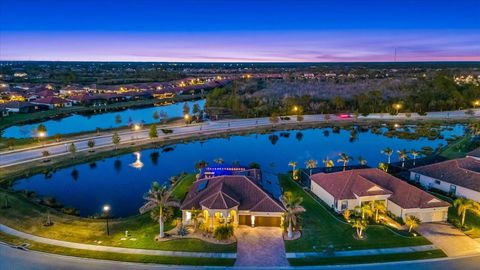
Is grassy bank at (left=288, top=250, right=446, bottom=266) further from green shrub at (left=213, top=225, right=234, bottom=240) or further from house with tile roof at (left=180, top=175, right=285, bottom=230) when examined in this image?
house with tile roof at (left=180, top=175, right=285, bottom=230)

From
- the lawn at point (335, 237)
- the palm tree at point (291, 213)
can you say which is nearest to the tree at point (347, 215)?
the lawn at point (335, 237)

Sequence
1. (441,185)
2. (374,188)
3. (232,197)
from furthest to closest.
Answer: (441,185), (374,188), (232,197)

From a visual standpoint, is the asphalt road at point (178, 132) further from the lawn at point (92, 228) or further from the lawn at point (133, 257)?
the lawn at point (133, 257)

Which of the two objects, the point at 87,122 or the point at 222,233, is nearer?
the point at 222,233

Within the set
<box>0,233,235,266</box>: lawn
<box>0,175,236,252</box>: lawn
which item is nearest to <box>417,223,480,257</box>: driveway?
<box>0,175,236,252</box>: lawn

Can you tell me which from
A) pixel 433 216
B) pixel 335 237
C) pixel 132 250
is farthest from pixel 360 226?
pixel 132 250

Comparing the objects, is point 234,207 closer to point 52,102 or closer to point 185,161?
point 185,161
